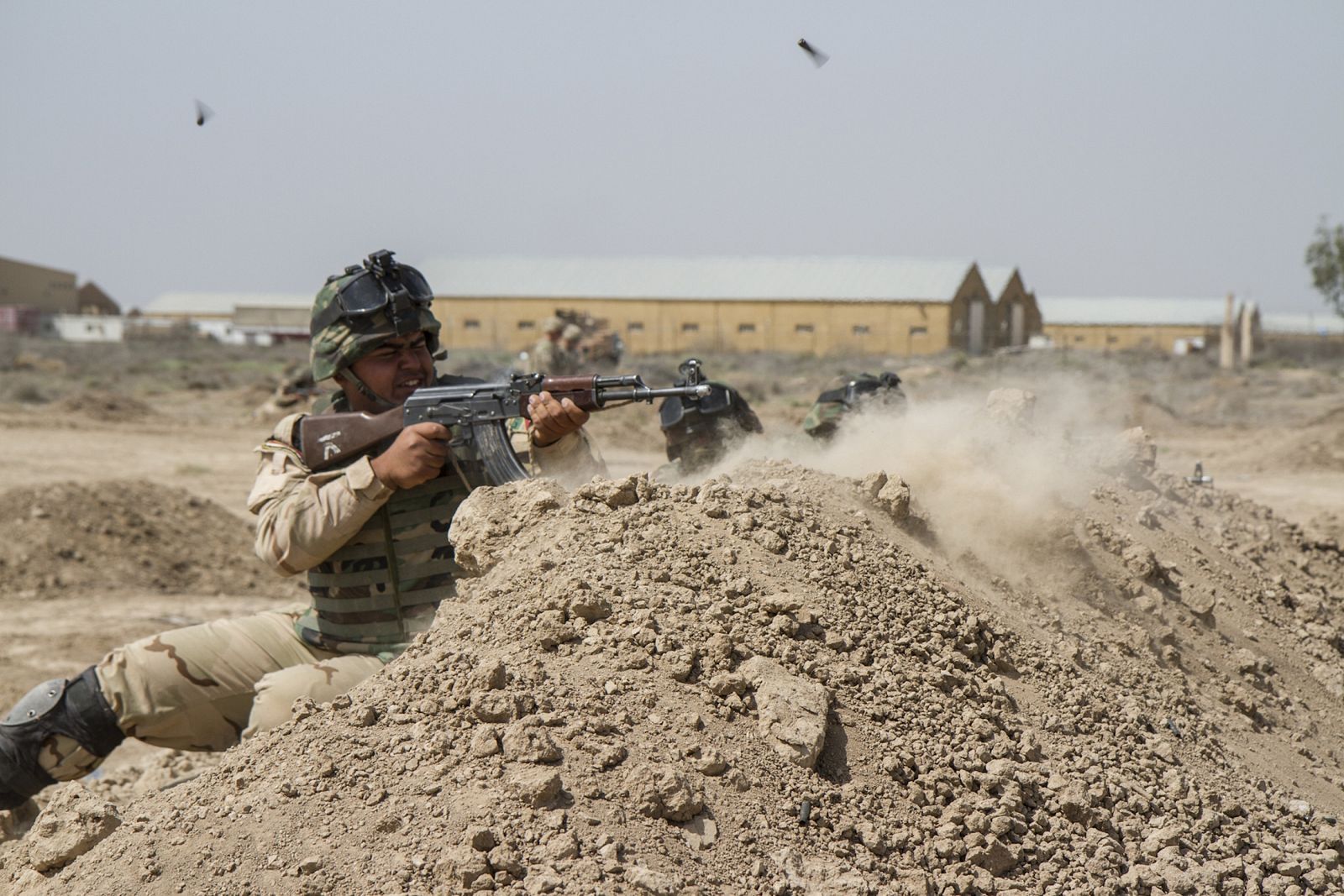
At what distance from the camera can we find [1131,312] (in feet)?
147

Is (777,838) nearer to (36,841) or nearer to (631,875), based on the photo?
(631,875)

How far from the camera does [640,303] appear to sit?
3853 centimetres

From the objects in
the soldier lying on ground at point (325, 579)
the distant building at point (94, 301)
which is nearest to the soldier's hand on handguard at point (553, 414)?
the soldier lying on ground at point (325, 579)

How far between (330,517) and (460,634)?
1.19 metres

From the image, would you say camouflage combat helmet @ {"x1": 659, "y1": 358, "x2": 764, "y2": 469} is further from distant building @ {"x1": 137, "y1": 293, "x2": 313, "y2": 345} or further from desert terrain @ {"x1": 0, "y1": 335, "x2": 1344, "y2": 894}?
distant building @ {"x1": 137, "y1": 293, "x2": 313, "y2": 345}

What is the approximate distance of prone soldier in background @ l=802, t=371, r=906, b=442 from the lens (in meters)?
5.20

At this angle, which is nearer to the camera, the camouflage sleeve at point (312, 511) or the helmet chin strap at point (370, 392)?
the camouflage sleeve at point (312, 511)

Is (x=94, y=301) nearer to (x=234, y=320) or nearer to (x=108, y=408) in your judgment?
(x=234, y=320)

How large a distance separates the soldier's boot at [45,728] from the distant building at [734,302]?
30856mm

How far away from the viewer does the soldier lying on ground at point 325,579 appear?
3.85 m

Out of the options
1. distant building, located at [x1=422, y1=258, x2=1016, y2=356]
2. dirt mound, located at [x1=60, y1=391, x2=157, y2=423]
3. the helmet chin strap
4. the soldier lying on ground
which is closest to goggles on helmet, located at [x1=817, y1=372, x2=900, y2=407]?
the soldier lying on ground

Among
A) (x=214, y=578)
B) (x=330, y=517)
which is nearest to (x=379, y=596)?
(x=330, y=517)

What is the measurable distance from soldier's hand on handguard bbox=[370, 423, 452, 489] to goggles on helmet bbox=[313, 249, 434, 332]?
490mm

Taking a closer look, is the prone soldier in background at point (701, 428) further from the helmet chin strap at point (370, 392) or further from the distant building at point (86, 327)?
the distant building at point (86, 327)
